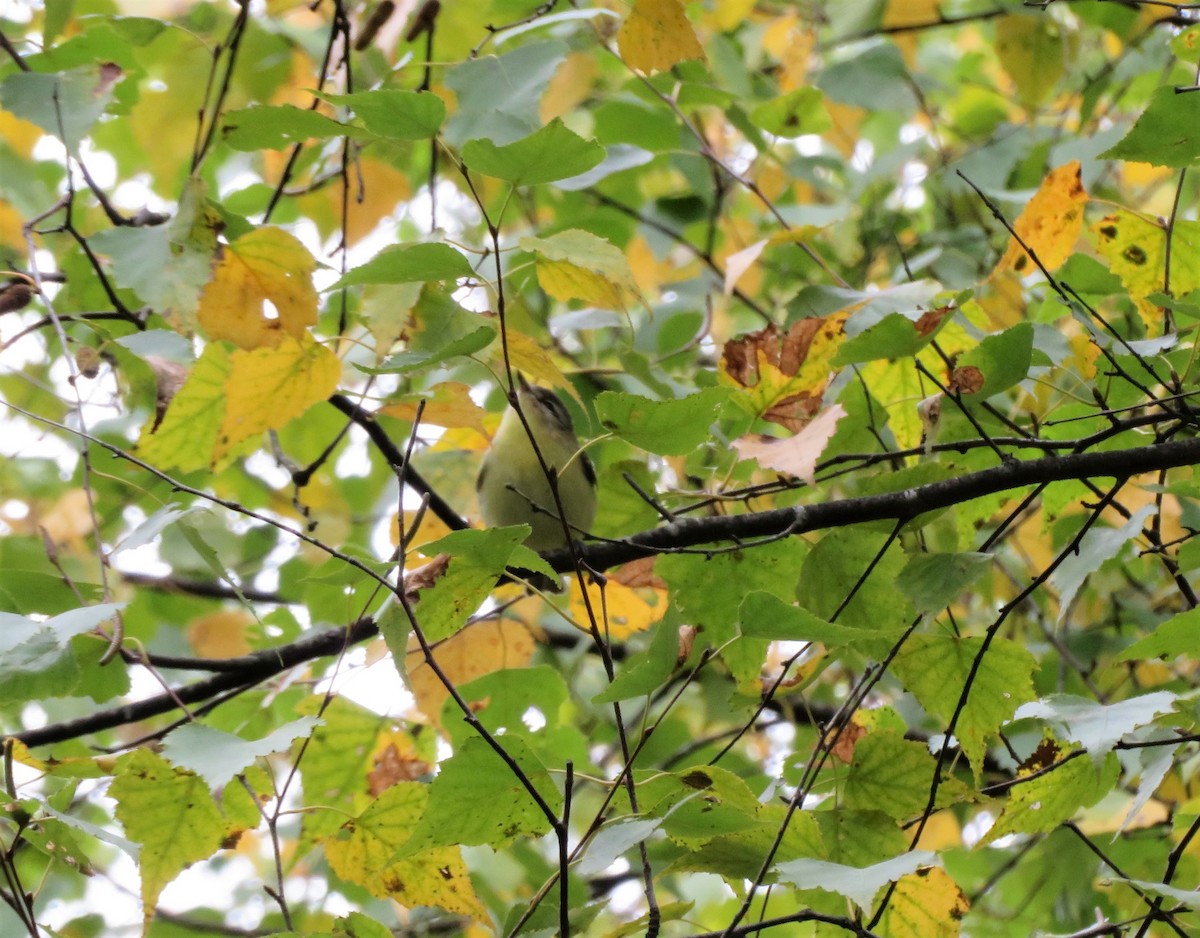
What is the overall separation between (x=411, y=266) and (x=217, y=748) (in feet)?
1.90

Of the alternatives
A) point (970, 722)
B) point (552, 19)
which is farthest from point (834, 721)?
point (552, 19)

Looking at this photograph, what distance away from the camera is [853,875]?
108cm

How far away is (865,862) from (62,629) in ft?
3.34

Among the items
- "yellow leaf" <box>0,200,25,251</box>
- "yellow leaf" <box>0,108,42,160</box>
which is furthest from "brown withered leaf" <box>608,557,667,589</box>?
"yellow leaf" <box>0,200,25,251</box>

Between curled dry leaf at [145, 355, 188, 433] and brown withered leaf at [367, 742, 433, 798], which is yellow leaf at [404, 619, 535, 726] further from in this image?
curled dry leaf at [145, 355, 188, 433]

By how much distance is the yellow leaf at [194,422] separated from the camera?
173 centimetres

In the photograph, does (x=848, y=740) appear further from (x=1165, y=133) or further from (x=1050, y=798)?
(x=1165, y=133)

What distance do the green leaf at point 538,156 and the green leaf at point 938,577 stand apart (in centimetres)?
69

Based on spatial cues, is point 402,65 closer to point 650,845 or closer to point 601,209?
point 650,845

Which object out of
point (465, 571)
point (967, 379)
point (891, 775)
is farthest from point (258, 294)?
point (891, 775)

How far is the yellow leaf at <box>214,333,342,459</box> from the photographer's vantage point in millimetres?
1637

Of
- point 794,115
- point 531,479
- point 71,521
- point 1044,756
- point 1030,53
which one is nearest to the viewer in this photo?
point 1044,756

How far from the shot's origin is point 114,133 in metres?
3.09

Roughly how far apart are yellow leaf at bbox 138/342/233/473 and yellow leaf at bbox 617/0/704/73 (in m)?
0.81
